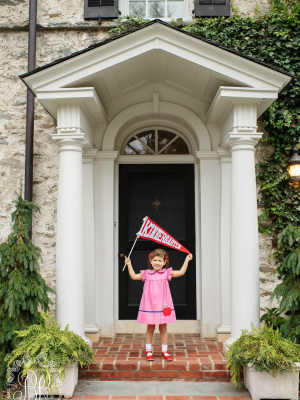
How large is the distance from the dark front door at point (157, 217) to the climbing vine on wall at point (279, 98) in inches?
44.5

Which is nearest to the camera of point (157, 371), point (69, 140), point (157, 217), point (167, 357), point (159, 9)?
point (157, 371)

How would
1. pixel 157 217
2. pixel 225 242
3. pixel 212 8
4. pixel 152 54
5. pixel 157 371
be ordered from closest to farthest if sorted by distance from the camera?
pixel 157 371
pixel 152 54
pixel 225 242
pixel 157 217
pixel 212 8

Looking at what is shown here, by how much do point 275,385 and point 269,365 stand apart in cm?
26

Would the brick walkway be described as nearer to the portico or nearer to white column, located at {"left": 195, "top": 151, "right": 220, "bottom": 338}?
the portico

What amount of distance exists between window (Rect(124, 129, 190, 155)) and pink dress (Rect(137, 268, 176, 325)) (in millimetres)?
2312

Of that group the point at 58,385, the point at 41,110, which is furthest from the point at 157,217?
the point at 58,385

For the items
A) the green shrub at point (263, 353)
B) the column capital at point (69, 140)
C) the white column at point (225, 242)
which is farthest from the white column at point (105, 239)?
the green shrub at point (263, 353)

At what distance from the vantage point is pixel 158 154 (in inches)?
244

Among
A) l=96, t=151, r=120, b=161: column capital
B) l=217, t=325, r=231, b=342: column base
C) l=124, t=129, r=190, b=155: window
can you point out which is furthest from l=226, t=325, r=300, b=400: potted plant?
l=124, t=129, r=190, b=155: window

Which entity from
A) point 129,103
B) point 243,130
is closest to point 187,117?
point 129,103

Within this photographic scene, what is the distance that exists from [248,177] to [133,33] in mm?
2135

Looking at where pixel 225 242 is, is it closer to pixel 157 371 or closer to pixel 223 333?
pixel 223 333

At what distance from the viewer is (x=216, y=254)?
5617 millimetres

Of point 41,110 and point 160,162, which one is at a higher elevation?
point 41,110
